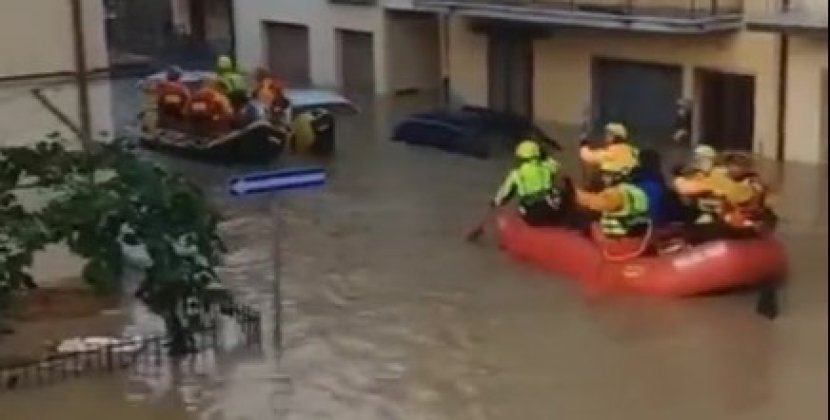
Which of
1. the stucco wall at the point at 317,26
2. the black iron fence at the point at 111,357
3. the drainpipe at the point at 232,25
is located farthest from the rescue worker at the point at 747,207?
the drainpipe at the point at 232,25

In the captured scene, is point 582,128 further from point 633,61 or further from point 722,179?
point 722,179

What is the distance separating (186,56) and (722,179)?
21.7m

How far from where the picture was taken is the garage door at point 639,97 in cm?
2366

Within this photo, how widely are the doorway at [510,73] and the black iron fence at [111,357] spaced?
44.4 feet

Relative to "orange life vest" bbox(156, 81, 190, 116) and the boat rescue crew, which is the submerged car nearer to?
"orange life vest" bbox(156, 81, 190, 116)

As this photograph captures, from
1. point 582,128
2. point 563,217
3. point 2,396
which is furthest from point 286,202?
point 2,396

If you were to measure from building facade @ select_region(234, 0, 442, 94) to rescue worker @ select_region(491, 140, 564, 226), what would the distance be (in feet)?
41.1

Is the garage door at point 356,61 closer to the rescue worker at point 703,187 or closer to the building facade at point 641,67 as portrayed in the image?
the building facade at point 641,67

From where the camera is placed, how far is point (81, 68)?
13.3 meters

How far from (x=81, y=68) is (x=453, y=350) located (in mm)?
4015

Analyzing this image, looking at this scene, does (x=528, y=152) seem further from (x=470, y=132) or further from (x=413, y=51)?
(x=413, y=51)

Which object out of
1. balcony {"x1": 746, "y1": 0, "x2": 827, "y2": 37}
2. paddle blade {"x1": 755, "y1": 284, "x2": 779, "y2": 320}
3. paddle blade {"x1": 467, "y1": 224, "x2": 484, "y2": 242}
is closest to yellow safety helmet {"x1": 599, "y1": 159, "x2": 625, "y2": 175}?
paddle blade {"x1": 755, "y1": 284, "x2": 779, "y2": 320}

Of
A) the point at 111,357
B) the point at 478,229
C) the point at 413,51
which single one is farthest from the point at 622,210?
the point at 413,51

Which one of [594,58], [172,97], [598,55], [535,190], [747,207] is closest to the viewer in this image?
[747,207]
